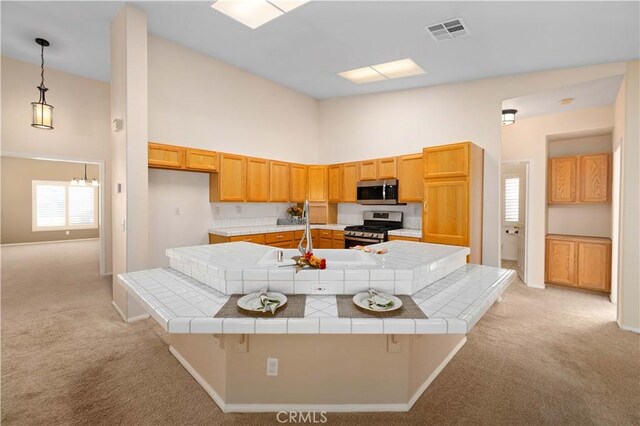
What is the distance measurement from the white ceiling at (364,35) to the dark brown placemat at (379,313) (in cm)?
287

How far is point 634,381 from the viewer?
2410 millimetres

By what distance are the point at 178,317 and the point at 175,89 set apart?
3605 millimetres

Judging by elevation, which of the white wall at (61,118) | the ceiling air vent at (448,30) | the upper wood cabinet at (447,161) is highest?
the ceiling air vent at (448,30)

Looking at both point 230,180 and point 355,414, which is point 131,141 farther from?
point 355,414

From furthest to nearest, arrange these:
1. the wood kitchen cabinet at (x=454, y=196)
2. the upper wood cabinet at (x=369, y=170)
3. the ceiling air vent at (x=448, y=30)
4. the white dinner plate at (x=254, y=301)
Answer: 1. the upper wood cabinet at (x=369, y=170)
2. the wood kitchen cabinet at (x=454, y=196)
3. the ceiling air vent at (x=448, y=30)
4. the white dinner plate at (x=254, y=301)

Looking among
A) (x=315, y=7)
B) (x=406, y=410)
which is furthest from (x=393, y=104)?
(x=406, y=410)

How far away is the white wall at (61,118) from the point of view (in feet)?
14.7

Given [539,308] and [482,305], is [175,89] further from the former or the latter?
[539,308]

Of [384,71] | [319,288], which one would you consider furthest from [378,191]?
[319,288]

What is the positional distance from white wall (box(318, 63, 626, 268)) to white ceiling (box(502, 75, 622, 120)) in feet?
0.47

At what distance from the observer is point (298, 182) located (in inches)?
225

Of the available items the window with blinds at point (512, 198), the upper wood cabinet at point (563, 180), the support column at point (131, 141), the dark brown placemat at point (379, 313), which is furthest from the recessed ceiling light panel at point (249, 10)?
the window with blinds at point (512, 198)

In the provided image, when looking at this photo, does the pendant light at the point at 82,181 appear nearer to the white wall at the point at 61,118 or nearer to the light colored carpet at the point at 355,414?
the white wall at the point at 61,118

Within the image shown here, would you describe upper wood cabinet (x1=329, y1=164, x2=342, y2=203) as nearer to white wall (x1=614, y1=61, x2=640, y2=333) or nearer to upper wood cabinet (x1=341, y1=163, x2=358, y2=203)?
upper wood cabinet (x1=341, y1=163, x2=358, y2=203)
